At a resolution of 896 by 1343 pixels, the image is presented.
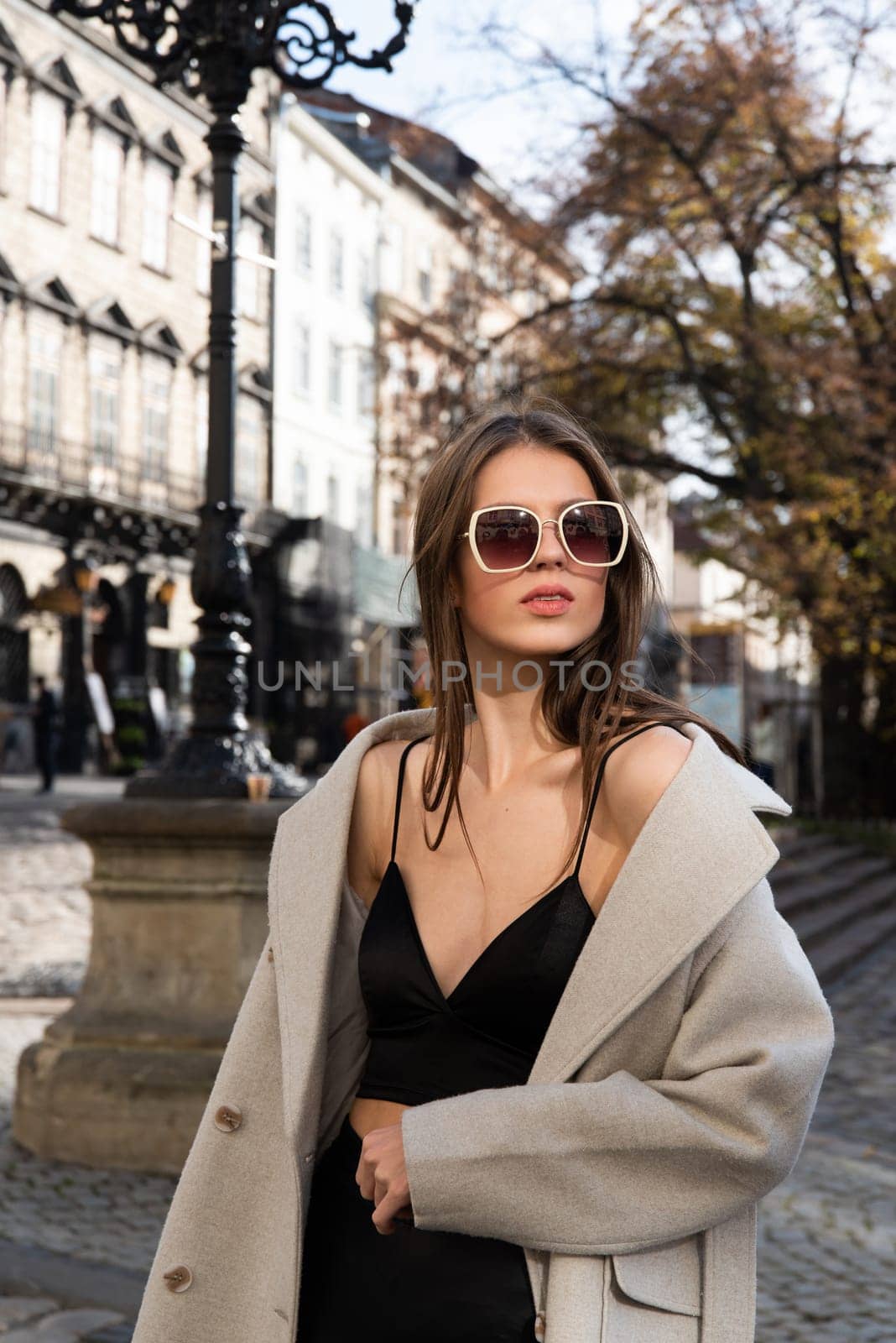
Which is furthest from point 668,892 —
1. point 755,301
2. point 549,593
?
point 755,301

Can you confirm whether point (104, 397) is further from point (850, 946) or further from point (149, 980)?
point (149, 980)

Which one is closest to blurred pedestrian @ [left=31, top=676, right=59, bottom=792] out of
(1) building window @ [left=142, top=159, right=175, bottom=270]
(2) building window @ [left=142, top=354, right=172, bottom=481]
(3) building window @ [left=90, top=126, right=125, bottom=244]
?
(2) building window @ [left=142, top=354, right=172, bottom=481]

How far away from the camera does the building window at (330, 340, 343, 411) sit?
4284 centimetres

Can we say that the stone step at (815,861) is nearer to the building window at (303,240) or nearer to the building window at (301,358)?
the building window at (301,358)

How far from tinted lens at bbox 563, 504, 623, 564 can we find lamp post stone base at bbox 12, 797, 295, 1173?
12.5 feet

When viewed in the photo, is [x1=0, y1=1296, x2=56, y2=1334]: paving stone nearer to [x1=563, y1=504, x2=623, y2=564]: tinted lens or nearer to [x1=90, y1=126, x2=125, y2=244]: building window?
[x1=563, y1=504, x2=623, y2=564]: tinted lens

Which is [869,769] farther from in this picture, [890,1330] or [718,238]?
[890,1330]

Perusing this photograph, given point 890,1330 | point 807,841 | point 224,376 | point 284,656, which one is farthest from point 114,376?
point 890,1330

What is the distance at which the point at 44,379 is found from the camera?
3114 centimetres

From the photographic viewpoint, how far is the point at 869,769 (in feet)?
80.9

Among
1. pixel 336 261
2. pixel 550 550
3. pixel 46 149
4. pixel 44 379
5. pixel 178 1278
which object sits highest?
pixel 336 261

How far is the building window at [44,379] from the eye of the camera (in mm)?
30359

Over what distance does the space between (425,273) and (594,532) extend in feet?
154

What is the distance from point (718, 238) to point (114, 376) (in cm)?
1709
